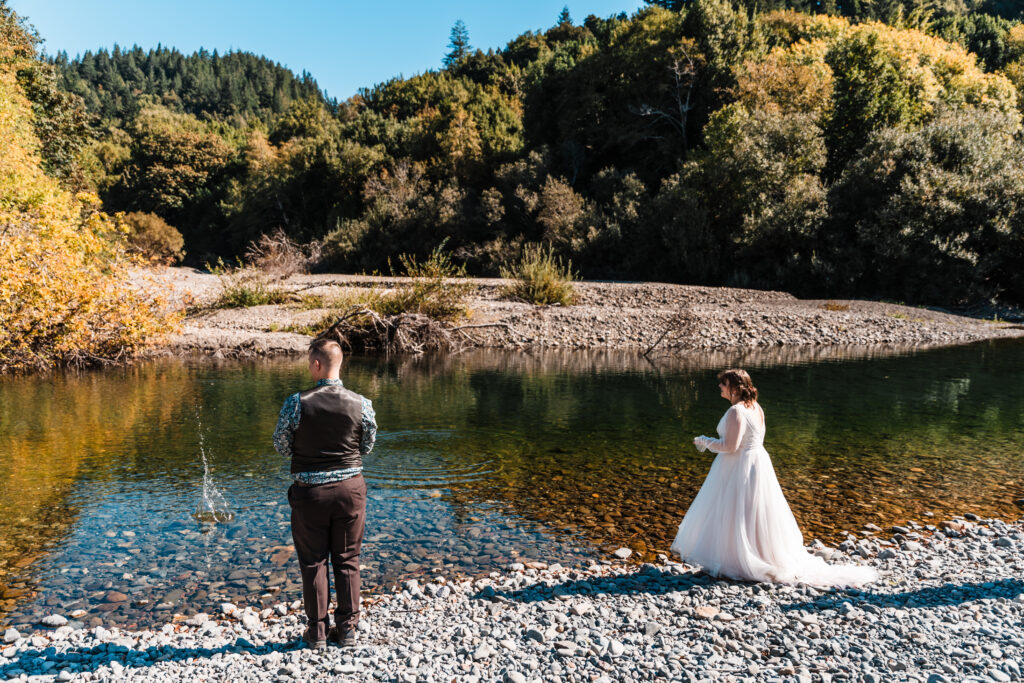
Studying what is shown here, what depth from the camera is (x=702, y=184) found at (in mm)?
38750

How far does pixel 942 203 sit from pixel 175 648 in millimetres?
35183

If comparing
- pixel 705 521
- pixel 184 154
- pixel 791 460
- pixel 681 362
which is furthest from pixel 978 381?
pixel 184 154

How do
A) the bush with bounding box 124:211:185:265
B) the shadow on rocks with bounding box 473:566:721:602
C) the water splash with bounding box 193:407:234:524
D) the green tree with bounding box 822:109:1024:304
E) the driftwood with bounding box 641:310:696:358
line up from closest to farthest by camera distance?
the shadow on rocks with bounding box 473:566:721:602 → the water splash with bounding box 193:407:234:524 → the driftwood with bounding box 641:310:696:358 → the green tree with bounding box 822:109:1024:304 → the bush with bounding box 124:211:185:265

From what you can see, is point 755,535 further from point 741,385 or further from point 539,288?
point 539,288

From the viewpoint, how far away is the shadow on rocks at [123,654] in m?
4.48

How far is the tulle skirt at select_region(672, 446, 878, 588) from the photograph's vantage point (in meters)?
5.84

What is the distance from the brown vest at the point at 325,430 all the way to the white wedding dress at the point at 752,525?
312 centimetres

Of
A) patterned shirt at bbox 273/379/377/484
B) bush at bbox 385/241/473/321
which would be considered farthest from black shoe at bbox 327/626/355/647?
bush at bbox 385/241/473/321

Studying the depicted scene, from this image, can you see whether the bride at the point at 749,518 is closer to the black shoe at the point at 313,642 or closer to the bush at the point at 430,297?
the black shoe at the point at 313,642

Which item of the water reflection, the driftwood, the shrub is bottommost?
the water reflection

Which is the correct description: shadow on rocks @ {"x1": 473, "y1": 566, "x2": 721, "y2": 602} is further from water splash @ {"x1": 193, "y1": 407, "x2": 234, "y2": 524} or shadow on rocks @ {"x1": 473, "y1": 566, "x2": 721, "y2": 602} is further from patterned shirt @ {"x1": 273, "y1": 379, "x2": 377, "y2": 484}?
water splash @ {"x1": 193, "y1": 407, "x2": 234, "y2": 524}

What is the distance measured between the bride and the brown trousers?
2.99m

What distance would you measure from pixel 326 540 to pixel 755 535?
3664mm

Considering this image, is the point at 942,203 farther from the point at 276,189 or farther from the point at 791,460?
the point at 276,189
